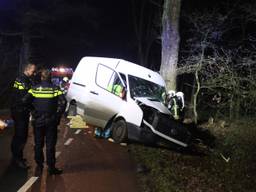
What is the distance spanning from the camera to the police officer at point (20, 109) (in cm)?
734

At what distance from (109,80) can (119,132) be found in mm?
1694

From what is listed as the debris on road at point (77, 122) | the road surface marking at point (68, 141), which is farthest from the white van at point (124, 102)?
the road surface marking at point (68, 141)

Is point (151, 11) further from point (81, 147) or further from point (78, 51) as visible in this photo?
point (81, 147)

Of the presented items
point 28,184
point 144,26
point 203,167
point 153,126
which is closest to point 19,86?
point 28,184

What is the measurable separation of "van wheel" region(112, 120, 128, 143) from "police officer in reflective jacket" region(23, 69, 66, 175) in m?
3.56

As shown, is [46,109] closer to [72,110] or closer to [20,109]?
[20,109]

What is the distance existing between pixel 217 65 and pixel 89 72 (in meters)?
5.14

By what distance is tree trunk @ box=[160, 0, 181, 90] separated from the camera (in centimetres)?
1550

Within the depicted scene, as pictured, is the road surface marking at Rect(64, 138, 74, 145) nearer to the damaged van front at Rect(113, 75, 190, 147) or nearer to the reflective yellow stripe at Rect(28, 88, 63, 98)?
the damaged van front at Rect(113, 75, 190, 147)

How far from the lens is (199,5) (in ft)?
86.2

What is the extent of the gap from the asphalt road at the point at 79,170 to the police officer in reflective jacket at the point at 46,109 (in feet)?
1.73

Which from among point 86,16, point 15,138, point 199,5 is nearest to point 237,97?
point 15,138

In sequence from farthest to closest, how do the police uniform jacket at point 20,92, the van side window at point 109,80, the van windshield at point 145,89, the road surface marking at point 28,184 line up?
the van windshield at point 145,89
the van side window at point 109,80
the police uniform jacket at point 20,92
the road surface marking at point 28,184

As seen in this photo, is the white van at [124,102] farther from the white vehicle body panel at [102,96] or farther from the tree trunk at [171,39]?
the tree trunk at [171,39]
